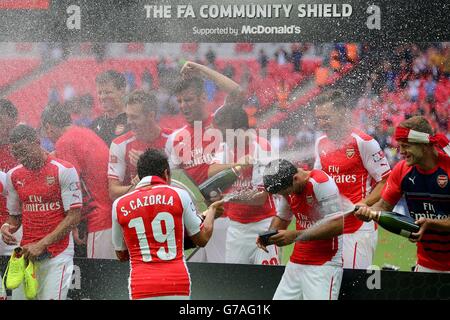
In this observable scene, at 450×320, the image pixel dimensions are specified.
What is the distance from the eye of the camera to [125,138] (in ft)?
23.3

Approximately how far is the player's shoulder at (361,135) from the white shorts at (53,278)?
2174 mm

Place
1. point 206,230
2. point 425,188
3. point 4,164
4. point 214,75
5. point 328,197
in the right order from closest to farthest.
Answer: point 206,230, point 425,188, point 328,197, point 214,75, point 4,164

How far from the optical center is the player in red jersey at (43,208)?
7004 millimetres

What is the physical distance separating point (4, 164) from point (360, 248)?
258 centimetres

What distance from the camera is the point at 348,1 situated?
690 cm

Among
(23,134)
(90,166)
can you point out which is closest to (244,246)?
(90,166)

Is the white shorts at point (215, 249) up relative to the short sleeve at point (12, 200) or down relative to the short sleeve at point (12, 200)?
down

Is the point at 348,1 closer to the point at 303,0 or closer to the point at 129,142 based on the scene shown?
the point at 303,0

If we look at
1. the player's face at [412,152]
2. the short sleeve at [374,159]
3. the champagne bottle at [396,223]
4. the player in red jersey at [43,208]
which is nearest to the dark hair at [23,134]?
the player in red jersey at [43,208]

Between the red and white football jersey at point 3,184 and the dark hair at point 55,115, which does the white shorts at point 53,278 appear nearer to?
the red and white football jersey at point 3,184

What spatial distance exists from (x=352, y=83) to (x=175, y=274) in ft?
6.44

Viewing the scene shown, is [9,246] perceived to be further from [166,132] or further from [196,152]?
[196,152]
